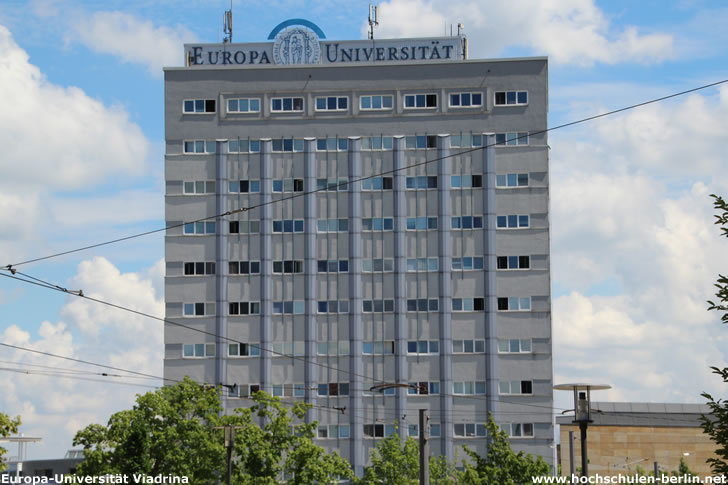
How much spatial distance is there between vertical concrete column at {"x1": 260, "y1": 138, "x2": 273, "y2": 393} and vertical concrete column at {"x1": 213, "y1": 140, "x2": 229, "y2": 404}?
12.5ft

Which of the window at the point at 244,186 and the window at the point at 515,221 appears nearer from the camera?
the window at the point at 515,221

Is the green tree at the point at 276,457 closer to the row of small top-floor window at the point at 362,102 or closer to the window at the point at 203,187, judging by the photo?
the window at the point at 203,187

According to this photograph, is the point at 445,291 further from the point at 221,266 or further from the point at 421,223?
the point at 221,266

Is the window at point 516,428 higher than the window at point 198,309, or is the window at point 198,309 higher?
the window at point 198,309

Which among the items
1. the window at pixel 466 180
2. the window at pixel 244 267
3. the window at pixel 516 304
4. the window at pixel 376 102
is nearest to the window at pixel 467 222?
the window at pixel 466 180

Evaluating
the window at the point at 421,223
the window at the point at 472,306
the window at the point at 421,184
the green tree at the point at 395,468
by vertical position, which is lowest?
the green tree at the point at 395,468

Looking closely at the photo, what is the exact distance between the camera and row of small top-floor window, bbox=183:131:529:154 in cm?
11494

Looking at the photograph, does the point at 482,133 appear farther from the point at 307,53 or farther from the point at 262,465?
the point at 262,465

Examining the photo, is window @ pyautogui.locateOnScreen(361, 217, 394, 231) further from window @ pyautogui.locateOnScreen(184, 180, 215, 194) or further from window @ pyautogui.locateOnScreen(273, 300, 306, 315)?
window @ pyautogui.locateOnScreen(184, 180, 215, 194)

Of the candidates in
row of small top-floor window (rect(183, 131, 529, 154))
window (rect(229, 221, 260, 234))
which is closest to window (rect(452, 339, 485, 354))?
row of small top-floor window (rect(183, 131, 529, 154))

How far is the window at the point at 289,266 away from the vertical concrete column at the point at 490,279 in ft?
62.9

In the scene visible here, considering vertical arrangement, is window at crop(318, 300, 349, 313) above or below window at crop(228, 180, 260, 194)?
below

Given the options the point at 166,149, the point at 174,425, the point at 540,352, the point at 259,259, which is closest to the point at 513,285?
the point at 540,352

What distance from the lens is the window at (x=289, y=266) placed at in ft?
378
